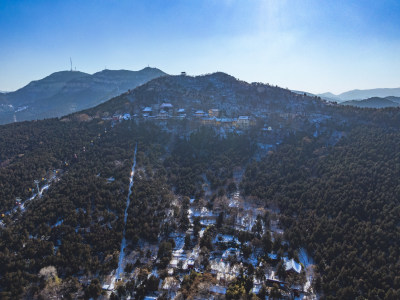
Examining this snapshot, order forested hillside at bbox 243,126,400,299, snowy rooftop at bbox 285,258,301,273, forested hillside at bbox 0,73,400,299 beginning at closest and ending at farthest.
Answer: forested hillside at bbox 0,73,400,299, forested hillside at bbox 243,126,400,299, snowy rooftop at bbox 285,258,301,273

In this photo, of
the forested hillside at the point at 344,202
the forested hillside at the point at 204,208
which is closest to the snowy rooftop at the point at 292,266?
the forested hillside at the point at 204,208

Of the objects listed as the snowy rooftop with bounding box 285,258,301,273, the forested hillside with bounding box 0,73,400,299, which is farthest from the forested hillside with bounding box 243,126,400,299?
the snowy rooftop with bounding box 285,258,301,273

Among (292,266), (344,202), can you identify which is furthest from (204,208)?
(344,202)

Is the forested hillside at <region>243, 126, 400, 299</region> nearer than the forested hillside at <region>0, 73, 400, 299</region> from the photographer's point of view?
No

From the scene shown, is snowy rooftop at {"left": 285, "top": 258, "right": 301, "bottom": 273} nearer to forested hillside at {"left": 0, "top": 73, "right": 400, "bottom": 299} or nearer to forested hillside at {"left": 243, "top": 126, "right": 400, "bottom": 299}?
forested hillside at {"left": 0, "top": 73, "right": 400, "bottom": 299}

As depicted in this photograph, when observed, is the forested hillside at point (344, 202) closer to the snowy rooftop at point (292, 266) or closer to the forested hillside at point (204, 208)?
the forested hillside at point (204, 208)

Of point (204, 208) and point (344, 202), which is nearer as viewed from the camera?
point (344, 202)

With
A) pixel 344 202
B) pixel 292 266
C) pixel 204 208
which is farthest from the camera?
pixel 204 208

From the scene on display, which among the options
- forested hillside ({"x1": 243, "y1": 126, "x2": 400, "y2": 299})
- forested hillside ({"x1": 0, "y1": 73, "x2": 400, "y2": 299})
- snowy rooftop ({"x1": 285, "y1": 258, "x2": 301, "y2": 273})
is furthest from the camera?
snowy rooftop ({"x1": 285, "y1": 258, "x2": 301, "y2": 273})

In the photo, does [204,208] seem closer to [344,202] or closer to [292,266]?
[292,266]

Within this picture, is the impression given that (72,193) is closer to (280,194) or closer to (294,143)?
(280,194)

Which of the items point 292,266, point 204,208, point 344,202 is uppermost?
point 344,202
